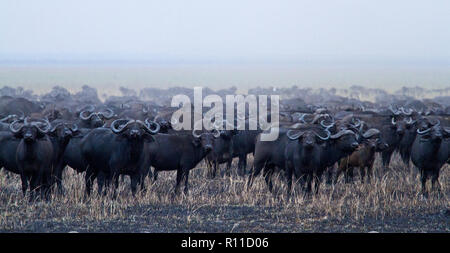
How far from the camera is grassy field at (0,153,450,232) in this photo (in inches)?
411

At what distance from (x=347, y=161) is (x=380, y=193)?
1743 millimetres

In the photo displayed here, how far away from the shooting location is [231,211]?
1169 cm

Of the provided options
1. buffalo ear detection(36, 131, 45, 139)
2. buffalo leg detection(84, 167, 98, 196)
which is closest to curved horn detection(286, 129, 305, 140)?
buffalo leg detection(84, 167, 98, 196)

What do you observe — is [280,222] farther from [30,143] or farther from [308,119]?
[308,119]

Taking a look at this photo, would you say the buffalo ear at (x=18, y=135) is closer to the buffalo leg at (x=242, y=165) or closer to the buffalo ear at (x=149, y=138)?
the buffalo ear at (x=149, y=138)

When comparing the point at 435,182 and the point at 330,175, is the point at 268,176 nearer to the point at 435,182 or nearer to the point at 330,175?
the point at 330,175

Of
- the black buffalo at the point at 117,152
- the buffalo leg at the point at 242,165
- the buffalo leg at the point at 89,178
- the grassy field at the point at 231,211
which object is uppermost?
the black buffalo at the point at 117,152

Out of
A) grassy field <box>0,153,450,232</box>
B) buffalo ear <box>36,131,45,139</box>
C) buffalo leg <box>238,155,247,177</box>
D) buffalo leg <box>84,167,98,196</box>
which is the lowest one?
buffalo leg <box>238,155,247,177</box>

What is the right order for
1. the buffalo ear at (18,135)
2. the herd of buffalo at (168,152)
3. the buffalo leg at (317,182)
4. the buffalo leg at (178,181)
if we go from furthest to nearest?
1. the buffalo leg at (178,181)
2. the buffalo leg at (317,182)
3. the herd of buffalo at (168,152)
4. the buffalo ear at (18,135)

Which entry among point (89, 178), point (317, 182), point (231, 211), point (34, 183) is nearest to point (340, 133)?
point (317, 182)

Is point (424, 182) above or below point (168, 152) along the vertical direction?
below

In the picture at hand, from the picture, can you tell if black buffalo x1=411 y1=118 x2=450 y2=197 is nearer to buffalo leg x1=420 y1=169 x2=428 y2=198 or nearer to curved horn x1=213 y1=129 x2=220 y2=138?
buffalo leg x1=420 y1=169 x2=428 y2=198

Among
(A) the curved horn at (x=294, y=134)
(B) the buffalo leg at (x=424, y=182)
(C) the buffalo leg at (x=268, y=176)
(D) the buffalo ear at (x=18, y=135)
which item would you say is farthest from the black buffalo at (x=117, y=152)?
(B) the buffalo leg at (x=424, y=182)

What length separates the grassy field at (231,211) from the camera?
1045 centimetres
